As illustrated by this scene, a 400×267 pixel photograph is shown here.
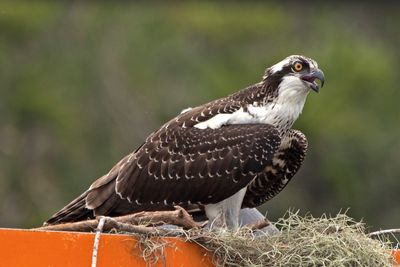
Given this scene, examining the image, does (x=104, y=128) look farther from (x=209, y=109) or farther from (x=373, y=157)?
(x=209, y=109)

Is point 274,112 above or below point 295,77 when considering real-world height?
below

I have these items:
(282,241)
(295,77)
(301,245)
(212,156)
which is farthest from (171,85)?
(301,245)

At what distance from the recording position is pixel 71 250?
23.4 feet

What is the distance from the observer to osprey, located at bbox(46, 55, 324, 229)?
9320mm

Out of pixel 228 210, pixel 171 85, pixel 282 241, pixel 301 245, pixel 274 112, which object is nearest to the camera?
pixel 301 245

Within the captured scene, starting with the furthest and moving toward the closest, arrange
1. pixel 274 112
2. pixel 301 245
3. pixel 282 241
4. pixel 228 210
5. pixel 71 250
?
1. pixel 274 112
2. pixel 228 210
3. pixel 282 241
4. pixel 301 245
5. pixel 71 250

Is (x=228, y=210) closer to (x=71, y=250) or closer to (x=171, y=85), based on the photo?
(x=71, y=250)

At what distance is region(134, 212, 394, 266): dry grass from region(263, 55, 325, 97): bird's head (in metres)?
1.50

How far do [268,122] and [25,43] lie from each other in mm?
22533

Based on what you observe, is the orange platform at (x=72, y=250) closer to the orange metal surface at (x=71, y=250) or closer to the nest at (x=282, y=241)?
the orange metal surface at (x=71, y=250)

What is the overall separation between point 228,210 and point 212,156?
0.36 m

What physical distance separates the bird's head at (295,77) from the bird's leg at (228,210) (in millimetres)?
707

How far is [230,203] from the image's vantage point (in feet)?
30.8

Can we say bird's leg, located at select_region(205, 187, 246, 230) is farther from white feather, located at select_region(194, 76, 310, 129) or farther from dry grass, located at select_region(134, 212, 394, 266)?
dry grass, located at select_region(134, 212, 394, 266)
